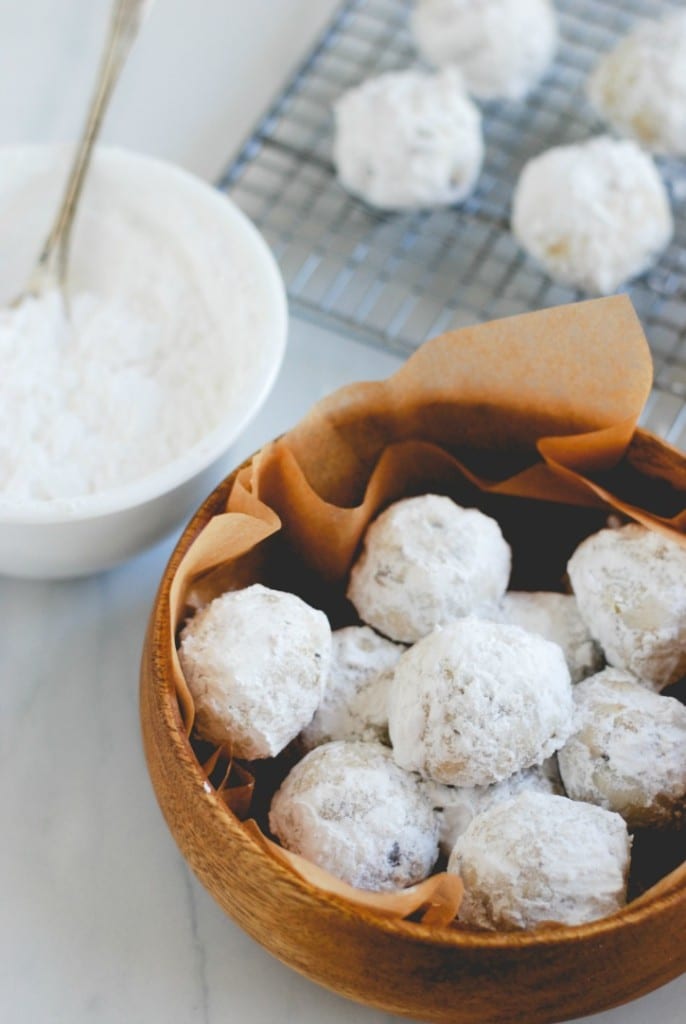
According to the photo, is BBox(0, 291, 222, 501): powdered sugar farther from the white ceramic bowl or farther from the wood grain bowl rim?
the wood grain bowl rim

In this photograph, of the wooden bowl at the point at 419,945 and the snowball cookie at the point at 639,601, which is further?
the snowball cookie at the point at 639,601

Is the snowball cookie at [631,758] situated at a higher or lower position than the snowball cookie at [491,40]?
lower

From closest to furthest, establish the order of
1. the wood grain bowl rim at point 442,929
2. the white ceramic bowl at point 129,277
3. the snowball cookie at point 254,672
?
the wood grain bowl rim at point 442,929, the snowball cookie at point 254,672, the white ceramic bowl at point 129,277

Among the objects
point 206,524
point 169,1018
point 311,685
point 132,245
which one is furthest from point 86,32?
point 169,1018

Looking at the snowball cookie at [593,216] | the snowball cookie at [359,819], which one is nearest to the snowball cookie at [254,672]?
the snowball cookie at [359,819]

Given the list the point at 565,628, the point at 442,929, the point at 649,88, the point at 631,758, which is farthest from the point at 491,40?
the point at 442,929

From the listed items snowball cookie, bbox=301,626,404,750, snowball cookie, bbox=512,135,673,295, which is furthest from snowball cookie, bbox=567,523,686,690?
snowball cookie, bbox=512,135,673,295

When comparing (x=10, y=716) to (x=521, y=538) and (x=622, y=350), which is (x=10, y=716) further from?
(x=622, y=350)

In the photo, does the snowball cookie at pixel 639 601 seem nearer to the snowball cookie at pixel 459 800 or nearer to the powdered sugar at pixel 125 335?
the snowball cookie at pixel 459 800
